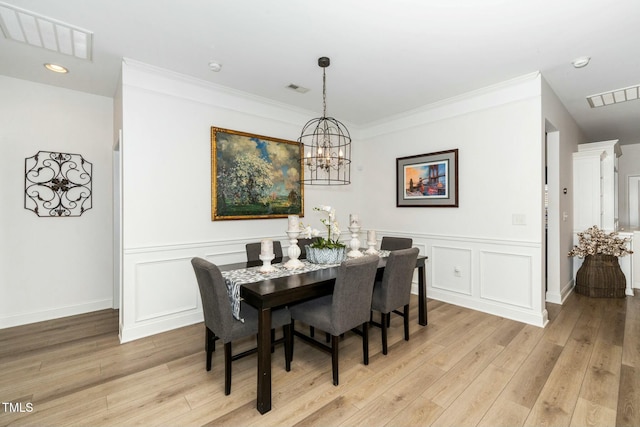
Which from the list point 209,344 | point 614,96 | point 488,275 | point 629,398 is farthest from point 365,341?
point 614,96

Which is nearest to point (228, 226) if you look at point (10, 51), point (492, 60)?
point (10, 51)

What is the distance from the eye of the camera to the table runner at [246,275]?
83.0 inches

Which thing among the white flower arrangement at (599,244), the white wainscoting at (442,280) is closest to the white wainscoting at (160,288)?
the white wainscoting at (442,280)

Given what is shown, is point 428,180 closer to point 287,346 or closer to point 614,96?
point 614,96

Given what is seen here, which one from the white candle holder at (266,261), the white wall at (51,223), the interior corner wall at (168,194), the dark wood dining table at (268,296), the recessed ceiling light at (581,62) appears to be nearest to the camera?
the dark wood dining table at (268,296)

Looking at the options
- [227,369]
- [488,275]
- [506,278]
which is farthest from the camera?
[488,275]

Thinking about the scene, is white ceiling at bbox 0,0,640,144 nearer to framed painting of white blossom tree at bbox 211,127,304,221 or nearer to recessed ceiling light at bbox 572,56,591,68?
recessed ceiling light at bbox 572,56,591,68

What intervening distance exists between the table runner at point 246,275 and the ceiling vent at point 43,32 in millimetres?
2249

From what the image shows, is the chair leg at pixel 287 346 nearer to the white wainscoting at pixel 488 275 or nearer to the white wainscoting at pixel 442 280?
the white wainscoting at pixel 442 280

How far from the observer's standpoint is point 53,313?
3.37 metres

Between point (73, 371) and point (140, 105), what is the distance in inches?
93.7

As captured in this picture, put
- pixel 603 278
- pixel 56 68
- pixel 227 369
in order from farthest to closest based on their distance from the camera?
pixel 603 278 < pixel 56 68 < pixel 227 369

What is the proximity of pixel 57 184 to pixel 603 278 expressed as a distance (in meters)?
7.02

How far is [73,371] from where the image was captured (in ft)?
7.61
